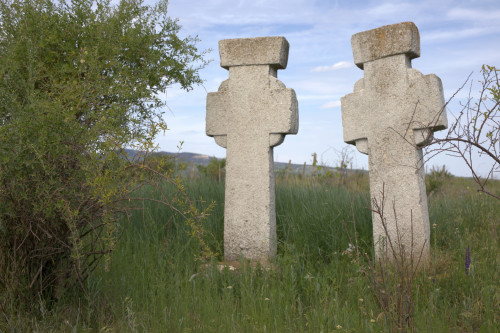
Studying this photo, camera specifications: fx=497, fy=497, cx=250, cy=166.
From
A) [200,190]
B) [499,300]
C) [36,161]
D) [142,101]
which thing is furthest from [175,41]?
[499,300]

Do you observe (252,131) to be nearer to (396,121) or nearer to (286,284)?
(396,121)

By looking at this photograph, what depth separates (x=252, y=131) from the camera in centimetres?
593

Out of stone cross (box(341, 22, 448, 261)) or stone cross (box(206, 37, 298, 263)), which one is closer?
stone cross (box(341, 22, 448, 261))

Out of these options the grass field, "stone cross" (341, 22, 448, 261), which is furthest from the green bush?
"stone cross" (341, 22, 448, 261)

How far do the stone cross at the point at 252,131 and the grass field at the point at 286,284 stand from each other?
0.35 metres

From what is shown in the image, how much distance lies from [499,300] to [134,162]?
3314mm

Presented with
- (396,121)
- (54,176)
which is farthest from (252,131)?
(54,176)

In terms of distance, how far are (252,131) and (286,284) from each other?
209 cm

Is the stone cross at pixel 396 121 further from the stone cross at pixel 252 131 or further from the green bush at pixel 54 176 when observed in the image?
the green bush at pixel 54 176

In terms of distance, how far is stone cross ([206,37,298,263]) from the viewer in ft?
19.2

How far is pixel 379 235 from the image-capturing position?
217 inches

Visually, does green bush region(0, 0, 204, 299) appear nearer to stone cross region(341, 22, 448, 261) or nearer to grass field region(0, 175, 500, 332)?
grass field region(0, 175, 500, 332)

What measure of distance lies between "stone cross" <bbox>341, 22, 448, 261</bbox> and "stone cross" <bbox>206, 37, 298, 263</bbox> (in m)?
0.88

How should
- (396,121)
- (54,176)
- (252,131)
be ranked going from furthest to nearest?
(252,131), (396,121), (54,176)
